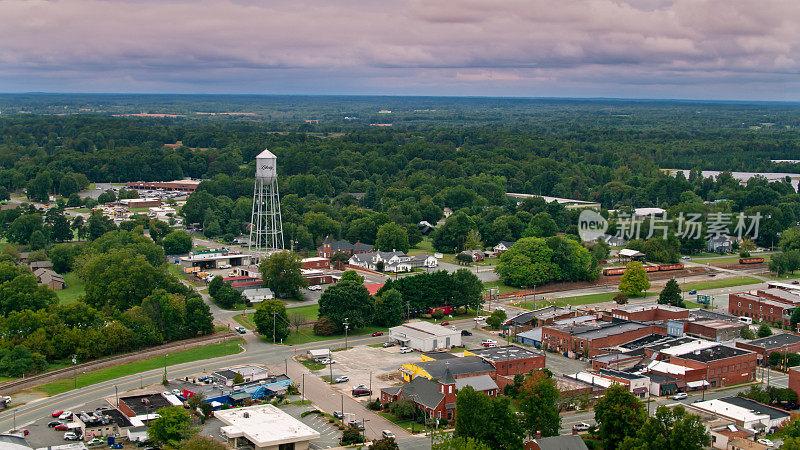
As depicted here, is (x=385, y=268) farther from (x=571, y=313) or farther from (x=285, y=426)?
(x=285, y=426)

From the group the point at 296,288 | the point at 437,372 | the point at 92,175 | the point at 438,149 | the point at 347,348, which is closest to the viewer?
the point at 437,372

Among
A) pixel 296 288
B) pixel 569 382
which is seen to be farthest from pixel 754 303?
pixel 296 288

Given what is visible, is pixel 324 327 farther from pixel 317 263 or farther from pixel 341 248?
pixel 341 248

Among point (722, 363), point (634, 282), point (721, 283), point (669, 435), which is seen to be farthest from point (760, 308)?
point (669, 435)

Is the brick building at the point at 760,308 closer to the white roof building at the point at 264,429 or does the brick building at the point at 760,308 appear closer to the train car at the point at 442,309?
the train car at the point at 442,309

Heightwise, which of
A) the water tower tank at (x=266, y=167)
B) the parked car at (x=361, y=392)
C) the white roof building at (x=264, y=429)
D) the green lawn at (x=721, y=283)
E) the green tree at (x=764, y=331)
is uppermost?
the water tower tank at (x=266, y=167)

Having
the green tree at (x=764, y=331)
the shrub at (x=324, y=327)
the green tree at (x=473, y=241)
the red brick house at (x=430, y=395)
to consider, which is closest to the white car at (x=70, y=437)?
the red brick house at (x=430, y=395)
